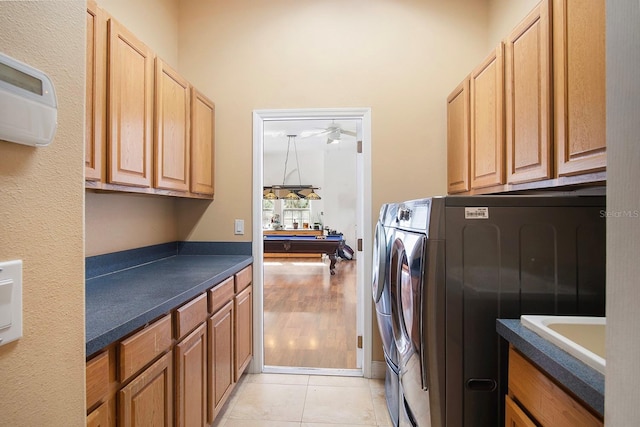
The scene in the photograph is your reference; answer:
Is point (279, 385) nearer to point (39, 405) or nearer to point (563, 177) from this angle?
point (39, 405)

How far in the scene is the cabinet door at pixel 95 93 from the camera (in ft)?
3.93

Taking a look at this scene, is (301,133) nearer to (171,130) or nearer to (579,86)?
(171,130)

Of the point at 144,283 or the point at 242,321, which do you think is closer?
the point at 144,283

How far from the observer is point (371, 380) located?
7.47 ft

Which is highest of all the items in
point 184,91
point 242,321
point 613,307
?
point 184,91

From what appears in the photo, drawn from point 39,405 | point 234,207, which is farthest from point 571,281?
point 234,207

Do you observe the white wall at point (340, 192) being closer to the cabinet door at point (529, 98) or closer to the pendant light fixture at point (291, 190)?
the pendant light fixture at point (291, 190)

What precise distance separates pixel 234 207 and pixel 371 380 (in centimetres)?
170

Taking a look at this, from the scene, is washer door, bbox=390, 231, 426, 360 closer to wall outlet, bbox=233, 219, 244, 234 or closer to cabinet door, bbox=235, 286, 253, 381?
cabinet door, bbox=235, 286, 253, 381

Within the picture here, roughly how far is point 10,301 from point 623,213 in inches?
37.7

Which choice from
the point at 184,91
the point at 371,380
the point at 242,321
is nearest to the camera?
the point at 184,91

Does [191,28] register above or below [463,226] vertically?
above

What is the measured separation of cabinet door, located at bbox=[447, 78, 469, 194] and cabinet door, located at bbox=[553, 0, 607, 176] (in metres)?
0.75

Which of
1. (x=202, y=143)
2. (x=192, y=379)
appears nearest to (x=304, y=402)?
(x=192, y=379)
